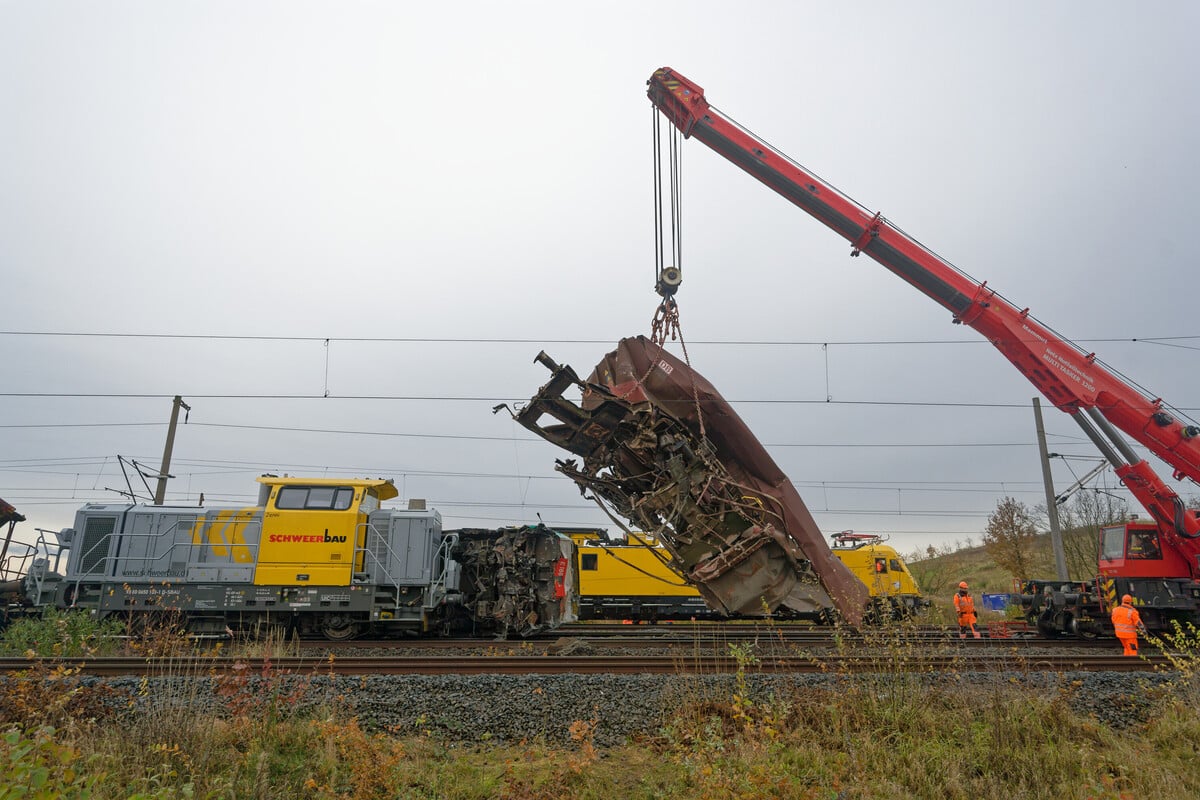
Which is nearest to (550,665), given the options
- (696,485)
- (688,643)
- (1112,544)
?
(696,485)

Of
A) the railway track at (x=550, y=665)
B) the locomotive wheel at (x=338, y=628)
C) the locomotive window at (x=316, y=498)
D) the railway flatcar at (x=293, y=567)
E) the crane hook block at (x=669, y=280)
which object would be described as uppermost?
the crane hook block at (x=669, y=280)

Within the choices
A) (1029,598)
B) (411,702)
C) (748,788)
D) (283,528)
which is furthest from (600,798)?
(1029,598)

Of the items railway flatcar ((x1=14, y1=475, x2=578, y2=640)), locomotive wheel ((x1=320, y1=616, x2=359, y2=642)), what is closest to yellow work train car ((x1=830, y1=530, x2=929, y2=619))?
railway flatcar ((x1=14, y1=475, x2=578, y2=640))

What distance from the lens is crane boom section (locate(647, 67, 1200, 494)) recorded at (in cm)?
938

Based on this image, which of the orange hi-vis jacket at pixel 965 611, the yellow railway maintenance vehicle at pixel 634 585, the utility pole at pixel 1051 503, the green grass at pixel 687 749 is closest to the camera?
the green grass at pixel 687 749

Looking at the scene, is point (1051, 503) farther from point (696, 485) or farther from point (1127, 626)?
point (696, 485)

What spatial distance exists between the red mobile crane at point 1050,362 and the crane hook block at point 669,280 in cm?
2

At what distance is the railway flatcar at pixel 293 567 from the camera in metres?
11.1

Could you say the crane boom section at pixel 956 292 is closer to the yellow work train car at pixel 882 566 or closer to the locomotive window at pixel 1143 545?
the locomotive window at pixel 1143 545

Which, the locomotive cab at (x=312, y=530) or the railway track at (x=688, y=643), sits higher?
the locomotive cab at (x=312, y=530)

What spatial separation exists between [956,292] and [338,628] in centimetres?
1208

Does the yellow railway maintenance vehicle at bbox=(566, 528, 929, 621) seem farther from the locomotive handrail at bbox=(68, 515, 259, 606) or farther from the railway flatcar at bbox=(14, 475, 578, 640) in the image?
the locomotive handrail at bbox=(68, 515, 259, 606)

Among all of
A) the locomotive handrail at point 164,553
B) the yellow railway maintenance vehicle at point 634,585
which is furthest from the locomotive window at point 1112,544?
the locomotive handrail at point 164,553

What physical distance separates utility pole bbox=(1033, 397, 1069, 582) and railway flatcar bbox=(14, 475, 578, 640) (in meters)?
15.8
